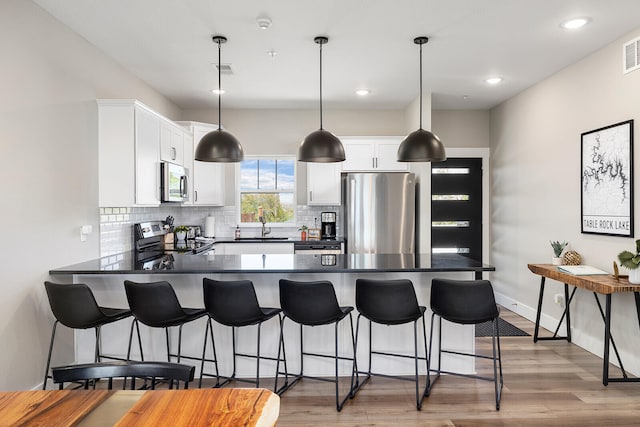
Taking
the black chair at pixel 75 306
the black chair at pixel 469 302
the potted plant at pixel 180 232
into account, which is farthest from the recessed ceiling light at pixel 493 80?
the black chair at pixel 75 306

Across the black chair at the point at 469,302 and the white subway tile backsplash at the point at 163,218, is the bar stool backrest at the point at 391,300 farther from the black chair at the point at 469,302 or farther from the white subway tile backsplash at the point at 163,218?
the white subway tile backsplash at the point at 163,218

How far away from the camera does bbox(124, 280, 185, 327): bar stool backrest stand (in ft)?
9.32

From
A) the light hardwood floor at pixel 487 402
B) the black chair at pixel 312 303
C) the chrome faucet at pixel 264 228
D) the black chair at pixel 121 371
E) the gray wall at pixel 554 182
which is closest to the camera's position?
the black chair at pixel 121 371

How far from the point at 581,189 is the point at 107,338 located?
4.55m

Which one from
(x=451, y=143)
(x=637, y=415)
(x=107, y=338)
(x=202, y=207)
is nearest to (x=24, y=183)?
(x=107, y=338)

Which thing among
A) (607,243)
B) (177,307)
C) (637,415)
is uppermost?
(607,243)

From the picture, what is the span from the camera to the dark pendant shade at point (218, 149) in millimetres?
3346

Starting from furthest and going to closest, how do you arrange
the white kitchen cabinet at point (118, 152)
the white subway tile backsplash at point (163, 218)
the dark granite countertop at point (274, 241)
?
the dark granite countertop at point (274, 241), the white subway tile backsplash at point (163, 218), the white kitchen cabinet at point (118, 152)

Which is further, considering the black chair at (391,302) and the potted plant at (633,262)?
the potted plant at (633,262)

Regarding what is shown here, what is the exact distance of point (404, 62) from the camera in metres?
4.22

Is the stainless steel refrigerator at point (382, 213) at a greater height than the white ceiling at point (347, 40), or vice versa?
the white ceiling at point (347, 40)

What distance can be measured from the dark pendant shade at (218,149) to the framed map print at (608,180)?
129 inches

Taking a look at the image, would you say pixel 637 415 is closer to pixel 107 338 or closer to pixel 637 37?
pixel 637 37

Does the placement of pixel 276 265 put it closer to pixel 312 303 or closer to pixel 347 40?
pixel 312 303
